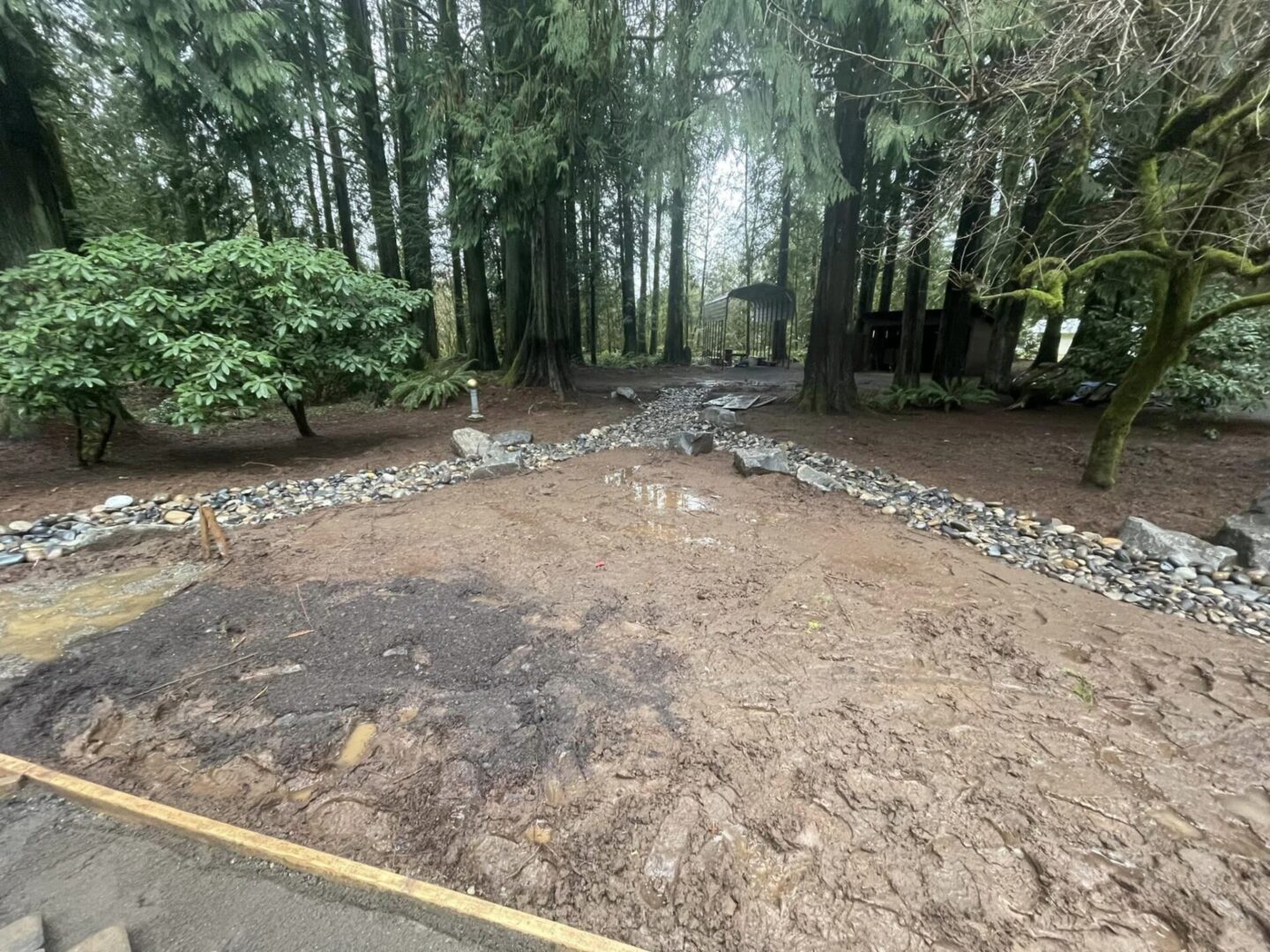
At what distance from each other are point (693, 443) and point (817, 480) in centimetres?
169

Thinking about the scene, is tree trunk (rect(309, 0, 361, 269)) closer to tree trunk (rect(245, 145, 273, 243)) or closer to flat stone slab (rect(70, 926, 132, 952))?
tree trunk (rect(245, 145, 273, 243))

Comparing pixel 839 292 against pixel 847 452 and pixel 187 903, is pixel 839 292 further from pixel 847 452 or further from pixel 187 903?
pixel 187 903

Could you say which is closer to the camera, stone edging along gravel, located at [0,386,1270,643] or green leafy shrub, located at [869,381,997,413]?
stone edging along gravel, located at [0,386,1270,643]

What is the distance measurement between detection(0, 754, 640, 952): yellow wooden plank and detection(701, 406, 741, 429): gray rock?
270 inches

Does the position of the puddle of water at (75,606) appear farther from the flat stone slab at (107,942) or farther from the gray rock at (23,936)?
the flat stone slab at (107,942)

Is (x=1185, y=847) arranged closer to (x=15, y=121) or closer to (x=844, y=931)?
(x=844, y=931)

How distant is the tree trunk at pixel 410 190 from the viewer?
9.15 m

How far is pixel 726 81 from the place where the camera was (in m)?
6.05

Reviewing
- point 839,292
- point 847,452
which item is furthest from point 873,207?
point 847,452

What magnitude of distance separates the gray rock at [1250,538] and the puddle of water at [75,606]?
671 cm

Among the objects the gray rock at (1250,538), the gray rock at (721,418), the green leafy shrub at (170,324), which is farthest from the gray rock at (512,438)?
the gray rock at (1250,538)

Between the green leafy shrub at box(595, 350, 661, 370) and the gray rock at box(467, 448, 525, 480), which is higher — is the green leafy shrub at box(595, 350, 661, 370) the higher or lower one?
the higher one

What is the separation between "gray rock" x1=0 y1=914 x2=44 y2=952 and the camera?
4.20 ft

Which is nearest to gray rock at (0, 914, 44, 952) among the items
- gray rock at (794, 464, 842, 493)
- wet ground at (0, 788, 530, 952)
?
wet ground at (0, 788, 530, 952)
